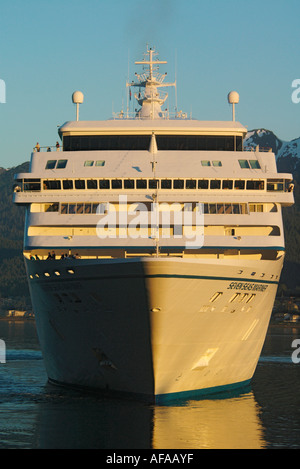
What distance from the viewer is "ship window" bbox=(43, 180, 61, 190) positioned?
37.4 metres

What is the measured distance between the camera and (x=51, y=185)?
37469mm

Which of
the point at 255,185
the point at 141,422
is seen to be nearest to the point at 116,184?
the point at 255,185

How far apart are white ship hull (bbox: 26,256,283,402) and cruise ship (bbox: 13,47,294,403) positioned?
48 mm

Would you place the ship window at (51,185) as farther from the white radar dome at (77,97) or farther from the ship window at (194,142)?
the white radar dome at (77,97)

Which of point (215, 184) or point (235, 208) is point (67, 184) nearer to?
point (215, 184)

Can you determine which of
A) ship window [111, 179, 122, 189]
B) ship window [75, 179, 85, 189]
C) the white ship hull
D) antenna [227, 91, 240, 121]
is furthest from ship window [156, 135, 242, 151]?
the white ship hull

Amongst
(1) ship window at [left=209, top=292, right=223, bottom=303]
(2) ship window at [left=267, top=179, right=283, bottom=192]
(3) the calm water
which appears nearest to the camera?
(3) the calm water

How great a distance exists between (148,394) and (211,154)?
11.4 meters

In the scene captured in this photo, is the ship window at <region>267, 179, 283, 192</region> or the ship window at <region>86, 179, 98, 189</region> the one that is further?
the ship window at <region>267, 179, 283, 192</region>

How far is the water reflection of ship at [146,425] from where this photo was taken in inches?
1078

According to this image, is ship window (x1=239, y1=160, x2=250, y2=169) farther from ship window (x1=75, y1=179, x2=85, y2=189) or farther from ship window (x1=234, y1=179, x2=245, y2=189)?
ship window (x1=75, y1=179, x2=85, y2=189)

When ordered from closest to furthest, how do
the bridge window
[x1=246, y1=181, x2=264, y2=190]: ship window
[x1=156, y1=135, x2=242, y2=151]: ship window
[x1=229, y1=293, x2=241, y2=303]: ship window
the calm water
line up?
1. the calm water
2. [x1=229, y1=293, x2=241, y2=303]: ship window
3. the bridge window
4. [x1=246, y1=181, x2=264, y2=190]: ship window
5. [x1=156, y1=135, x2=242, y2=151]: ship window

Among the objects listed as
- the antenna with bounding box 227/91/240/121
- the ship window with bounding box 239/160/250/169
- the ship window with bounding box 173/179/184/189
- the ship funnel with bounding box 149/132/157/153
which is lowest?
the ship window with bounding box 173/179/184/189

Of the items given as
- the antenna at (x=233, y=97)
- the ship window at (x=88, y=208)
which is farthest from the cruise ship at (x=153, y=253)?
the antenna at (x=233, y=97)
